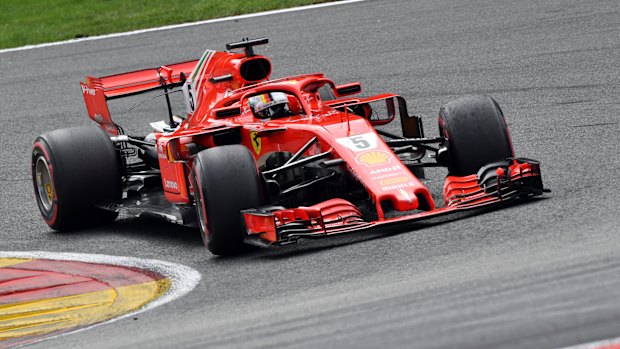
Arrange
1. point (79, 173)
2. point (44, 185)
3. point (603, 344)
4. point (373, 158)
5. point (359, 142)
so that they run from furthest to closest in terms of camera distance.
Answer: point (44, 185) < point (79, 173) < point (359, 142) < point (373, 158) < point (603, 344)

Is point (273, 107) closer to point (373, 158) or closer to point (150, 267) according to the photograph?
point (373, 158)

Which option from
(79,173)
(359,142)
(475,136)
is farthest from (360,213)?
(79,173)

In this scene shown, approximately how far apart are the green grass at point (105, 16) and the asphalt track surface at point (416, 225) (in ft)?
2.29

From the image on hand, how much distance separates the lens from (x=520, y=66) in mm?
14633

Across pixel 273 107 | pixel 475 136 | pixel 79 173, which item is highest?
pixel 273 107

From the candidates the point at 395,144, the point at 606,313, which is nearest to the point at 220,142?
the point at 395,144

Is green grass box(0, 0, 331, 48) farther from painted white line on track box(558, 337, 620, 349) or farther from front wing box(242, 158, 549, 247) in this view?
painted white line on track box(558, 337, 620, 349)

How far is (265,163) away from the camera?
363 inches

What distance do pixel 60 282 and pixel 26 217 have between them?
8.76 feet

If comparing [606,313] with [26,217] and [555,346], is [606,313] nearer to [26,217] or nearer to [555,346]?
[555,346]

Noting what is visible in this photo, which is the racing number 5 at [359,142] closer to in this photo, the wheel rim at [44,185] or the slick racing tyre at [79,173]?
the slick racing tyre at [79,173]

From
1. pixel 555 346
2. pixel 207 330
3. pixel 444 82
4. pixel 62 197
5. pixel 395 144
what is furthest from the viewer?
pixel 444 82

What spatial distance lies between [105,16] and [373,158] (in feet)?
41.0

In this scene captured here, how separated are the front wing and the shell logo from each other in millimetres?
324
